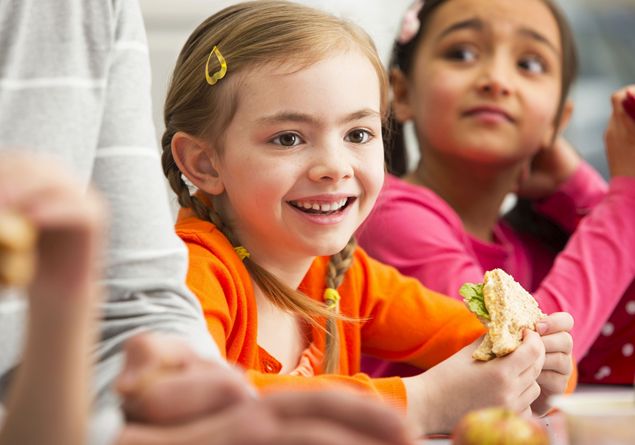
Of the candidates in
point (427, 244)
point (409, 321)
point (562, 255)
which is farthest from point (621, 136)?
point (409, 321)

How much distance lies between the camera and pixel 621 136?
62.4 inches

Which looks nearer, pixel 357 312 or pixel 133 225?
Result: pixel 133 225

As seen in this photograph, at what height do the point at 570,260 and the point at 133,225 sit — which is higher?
the point at 133,225

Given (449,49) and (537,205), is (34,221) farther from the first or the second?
(537,205)

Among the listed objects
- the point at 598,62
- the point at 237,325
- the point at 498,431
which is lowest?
the point at 598,62

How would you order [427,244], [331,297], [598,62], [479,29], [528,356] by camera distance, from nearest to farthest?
[528,356]
[331,297]
[427,244]
[479,29]
[598,62]

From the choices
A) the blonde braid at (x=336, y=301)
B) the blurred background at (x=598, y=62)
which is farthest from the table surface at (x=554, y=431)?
the blurred background at (x=598, y=62)

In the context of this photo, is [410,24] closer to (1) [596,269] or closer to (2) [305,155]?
(1) [596,269]

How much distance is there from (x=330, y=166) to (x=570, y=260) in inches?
22.6

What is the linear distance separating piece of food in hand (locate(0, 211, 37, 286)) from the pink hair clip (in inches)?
51.3

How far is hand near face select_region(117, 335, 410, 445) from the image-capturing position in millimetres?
538

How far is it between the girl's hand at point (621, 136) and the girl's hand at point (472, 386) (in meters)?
0.63

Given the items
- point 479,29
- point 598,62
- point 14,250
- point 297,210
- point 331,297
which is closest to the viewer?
point 14,250

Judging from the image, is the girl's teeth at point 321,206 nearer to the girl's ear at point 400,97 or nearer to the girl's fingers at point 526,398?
the girl's fingers at point 526,398
